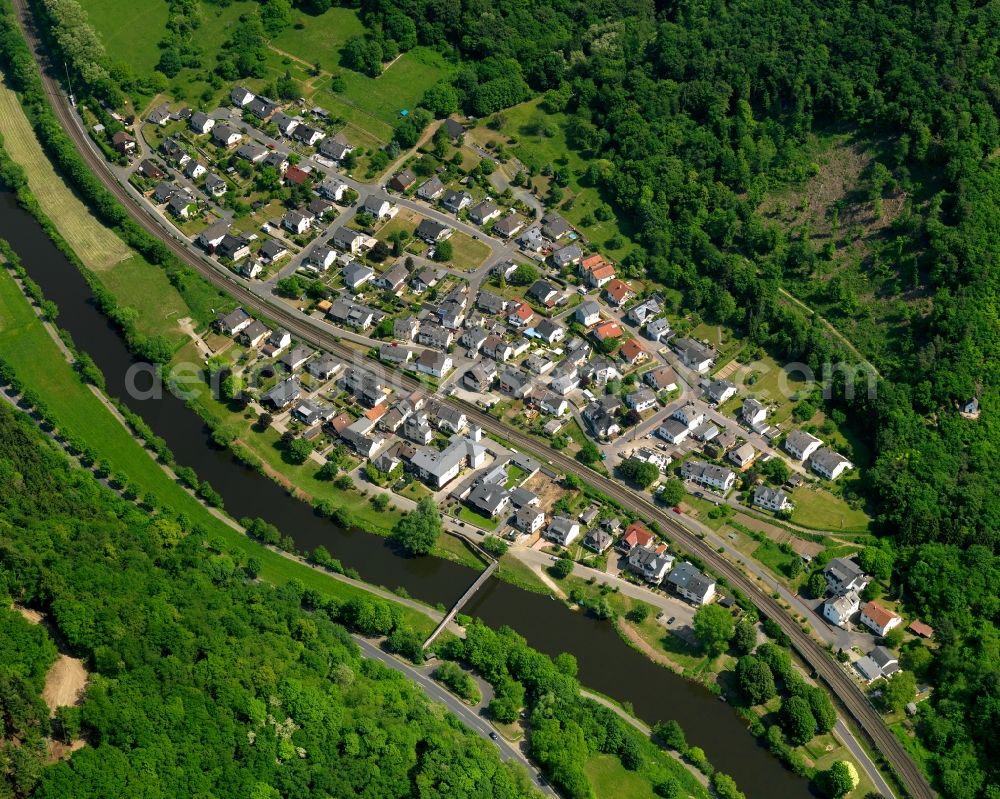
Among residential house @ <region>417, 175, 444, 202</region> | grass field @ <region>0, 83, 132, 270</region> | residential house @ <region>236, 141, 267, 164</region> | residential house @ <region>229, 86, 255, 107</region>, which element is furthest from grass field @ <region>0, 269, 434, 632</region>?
residential house @ <region>417, 175, 444, 202</region>

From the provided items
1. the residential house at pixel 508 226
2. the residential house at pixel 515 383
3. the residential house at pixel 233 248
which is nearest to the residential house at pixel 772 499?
the residential house at pixel 515 383

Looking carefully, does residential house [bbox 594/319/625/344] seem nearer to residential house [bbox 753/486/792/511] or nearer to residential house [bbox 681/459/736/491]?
residential house [bbox 681/459/736/491]

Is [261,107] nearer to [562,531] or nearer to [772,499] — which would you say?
[562,531]

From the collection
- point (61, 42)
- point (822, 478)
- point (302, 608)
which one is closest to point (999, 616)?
point (822, 478)

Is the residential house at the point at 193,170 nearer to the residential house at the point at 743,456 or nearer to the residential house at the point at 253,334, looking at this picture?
the residential house at the point at 253,334

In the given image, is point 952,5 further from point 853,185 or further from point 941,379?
point 941,379

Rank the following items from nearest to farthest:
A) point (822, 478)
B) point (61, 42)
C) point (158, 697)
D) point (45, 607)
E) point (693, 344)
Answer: point (158, 697) → point (45, 607) → point (822, 478) → point (693, 344) → point (61, 42)
